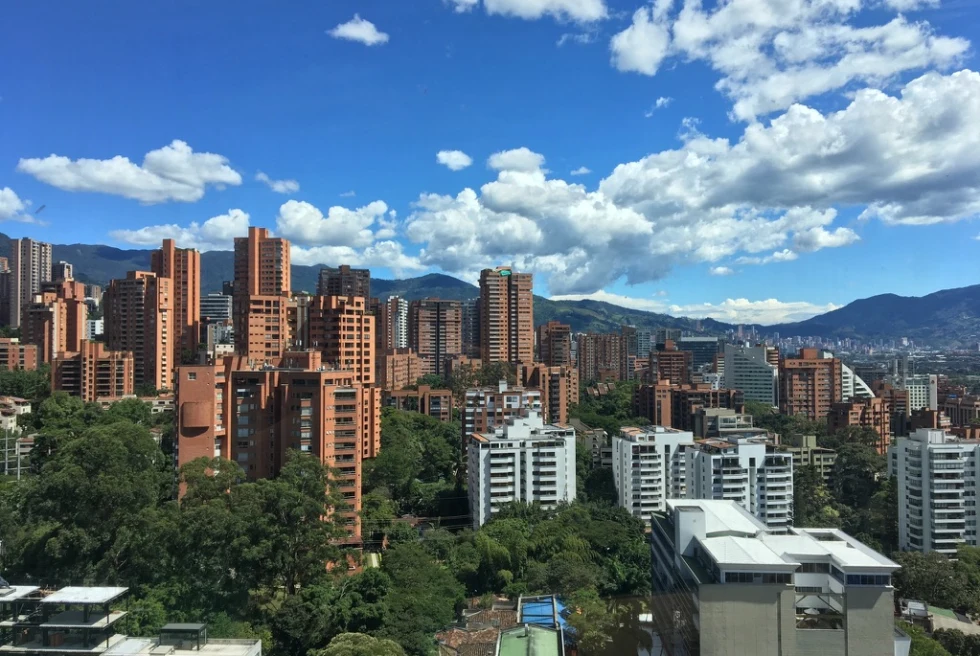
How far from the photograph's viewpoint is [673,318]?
66.2m

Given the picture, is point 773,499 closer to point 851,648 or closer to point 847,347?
point 851,648

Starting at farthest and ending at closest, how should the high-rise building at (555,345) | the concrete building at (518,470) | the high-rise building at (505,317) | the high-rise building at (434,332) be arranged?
the high-rise building at (434,332) < the high-rise building at (555,345) < the high-rise building at (505,317) < the concrete building at (518,470)

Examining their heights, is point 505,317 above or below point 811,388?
above

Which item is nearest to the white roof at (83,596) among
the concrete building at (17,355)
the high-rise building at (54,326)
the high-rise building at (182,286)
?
the high-rise building at (182,286)

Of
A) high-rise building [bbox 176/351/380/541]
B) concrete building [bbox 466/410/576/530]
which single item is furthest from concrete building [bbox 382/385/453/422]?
high-rise building [bbox 176/351/380/541]

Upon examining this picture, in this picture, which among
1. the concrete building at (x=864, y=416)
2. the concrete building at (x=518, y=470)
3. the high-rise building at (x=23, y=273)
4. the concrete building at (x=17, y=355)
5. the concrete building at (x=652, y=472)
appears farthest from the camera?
the high-rise building at (x=23, y=273)

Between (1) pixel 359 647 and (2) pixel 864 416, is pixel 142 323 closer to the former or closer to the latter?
(1) pixel 359 647

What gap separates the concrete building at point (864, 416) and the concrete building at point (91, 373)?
56.9 feet

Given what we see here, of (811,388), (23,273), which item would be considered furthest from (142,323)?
(811,388)

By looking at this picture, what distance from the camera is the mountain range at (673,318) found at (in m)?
31.9

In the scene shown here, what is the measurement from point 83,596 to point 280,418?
5127 millimetres

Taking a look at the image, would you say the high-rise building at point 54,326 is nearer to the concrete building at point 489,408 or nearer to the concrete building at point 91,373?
the concrete building at point 91,373

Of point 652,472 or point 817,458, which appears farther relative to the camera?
point 817,458

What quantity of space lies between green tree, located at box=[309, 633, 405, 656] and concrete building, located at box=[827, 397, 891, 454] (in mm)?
14861
